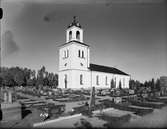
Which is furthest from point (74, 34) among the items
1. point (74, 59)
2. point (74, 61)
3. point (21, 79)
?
point (21, 79)

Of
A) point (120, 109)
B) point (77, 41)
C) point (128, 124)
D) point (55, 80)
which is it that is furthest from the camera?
point (55, 80)

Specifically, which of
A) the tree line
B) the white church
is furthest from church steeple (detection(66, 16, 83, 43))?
the tree line

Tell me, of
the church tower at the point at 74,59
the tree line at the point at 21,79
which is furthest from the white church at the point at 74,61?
the tree line at the point at 21,79

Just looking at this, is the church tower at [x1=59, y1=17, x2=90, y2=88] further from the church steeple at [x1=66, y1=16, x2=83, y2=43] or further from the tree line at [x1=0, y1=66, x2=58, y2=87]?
the tree line at [x1=0, y1=66, x2=58, y2=87]

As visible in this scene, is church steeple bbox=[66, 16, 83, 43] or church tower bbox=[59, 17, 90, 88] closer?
church tower bbox=[59, 17, 90, 88]

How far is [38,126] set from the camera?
2.80m

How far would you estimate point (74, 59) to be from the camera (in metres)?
14.4

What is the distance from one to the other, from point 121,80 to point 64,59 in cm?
1162

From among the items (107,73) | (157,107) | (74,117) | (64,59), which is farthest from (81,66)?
(74,117)

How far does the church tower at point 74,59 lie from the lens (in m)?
14.2

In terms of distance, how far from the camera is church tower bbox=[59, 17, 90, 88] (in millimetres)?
14234

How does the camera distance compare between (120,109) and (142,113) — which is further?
(120,109)

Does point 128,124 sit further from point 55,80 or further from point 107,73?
point 55,80

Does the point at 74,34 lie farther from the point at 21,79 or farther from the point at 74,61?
the point at 21,79
